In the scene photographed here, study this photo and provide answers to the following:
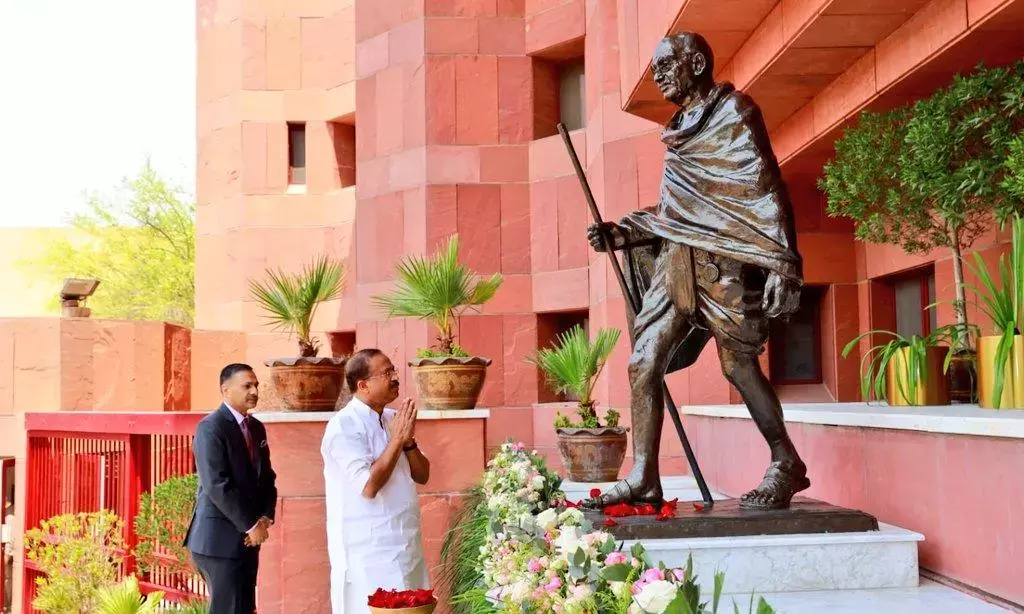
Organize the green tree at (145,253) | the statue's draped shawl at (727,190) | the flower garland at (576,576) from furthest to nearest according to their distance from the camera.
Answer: the green tree at (145,253)
the statue's draped shawl at (727,190)
the flower garland at (576,576)

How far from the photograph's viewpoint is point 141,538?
972 centimetres

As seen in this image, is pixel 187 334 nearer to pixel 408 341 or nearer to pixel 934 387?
pixel 408 341

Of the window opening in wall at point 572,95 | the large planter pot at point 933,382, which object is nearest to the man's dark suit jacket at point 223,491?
the large planter pot at point 933,382

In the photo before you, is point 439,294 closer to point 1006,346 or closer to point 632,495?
point 632,495

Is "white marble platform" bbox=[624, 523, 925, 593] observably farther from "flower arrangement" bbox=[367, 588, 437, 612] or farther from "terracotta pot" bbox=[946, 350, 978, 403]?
"terracotta pot" bbox=[946, 350, 978, 403]

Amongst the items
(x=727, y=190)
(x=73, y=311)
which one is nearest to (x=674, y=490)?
(x=727, y=190)

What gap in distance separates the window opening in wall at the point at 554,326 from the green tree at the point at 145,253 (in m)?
Answer: 14.9

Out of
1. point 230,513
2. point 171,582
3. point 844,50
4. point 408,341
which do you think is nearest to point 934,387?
point 844,50

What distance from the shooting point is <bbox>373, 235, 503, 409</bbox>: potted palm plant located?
6688mm

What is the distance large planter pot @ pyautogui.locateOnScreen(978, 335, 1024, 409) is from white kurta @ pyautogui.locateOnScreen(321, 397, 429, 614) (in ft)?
9.15

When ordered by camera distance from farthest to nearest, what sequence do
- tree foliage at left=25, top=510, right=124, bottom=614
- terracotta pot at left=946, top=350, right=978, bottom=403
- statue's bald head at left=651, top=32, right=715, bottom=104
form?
1. tree foliage at left=25, top=510, right=124, bottom=614
2. terracotta pot at left=946, top=350, right=978, bottom=403
3. statue's bald head at left=651, top=32, right=715, bottom=104

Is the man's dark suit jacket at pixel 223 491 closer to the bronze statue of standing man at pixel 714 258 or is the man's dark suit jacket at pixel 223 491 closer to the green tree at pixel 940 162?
the bronze statue of standing man at pixel 714 258

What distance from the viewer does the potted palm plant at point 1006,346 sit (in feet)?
15.5

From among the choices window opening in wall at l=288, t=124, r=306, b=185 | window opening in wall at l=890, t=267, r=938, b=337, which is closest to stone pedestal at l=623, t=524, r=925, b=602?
window opening in wall at l=890, t=267, r=938, b=337
